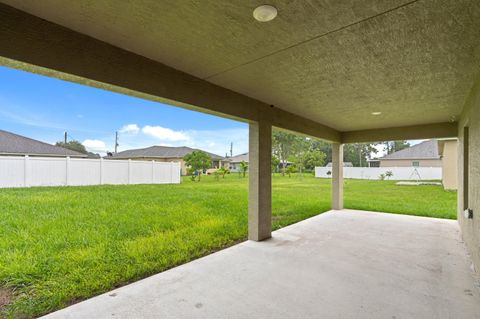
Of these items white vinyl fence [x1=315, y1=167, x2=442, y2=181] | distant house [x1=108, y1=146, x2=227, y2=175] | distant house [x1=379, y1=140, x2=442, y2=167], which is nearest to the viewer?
white vinyl fence [x1=315, y1=167, x2=442, y2=181]

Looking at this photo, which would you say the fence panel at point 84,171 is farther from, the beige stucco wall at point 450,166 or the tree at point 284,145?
the tree at point 284,145

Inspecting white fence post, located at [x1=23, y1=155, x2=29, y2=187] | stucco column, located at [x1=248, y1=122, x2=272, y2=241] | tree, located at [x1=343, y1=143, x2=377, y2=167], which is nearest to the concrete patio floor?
stucco column, located at [x1=248, y1=122, x2=272, y2=241]

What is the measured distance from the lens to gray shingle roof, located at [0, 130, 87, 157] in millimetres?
12335

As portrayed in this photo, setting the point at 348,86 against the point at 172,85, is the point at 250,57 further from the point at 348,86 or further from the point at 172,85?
the point at 348,86

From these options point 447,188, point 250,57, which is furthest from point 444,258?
point 447,188

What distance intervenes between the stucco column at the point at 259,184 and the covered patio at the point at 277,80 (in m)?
0.03

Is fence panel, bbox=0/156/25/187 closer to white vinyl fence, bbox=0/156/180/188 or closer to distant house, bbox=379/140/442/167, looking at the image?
white vinyl fence, bbox=0/156/180/188

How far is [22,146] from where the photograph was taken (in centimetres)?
1302

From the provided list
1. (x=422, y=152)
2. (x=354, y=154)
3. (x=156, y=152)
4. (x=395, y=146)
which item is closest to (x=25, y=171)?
(x=156, y=152)

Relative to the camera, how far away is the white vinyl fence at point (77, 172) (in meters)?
9.18

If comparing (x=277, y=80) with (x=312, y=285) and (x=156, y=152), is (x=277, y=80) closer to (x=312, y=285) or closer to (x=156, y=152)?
(x=312, y=285)

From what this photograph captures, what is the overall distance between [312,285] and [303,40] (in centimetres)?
259

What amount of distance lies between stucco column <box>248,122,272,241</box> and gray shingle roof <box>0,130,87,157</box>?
13.5m

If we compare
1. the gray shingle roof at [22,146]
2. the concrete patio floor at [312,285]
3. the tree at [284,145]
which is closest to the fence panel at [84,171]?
the gray shingle roof at [22,146]
